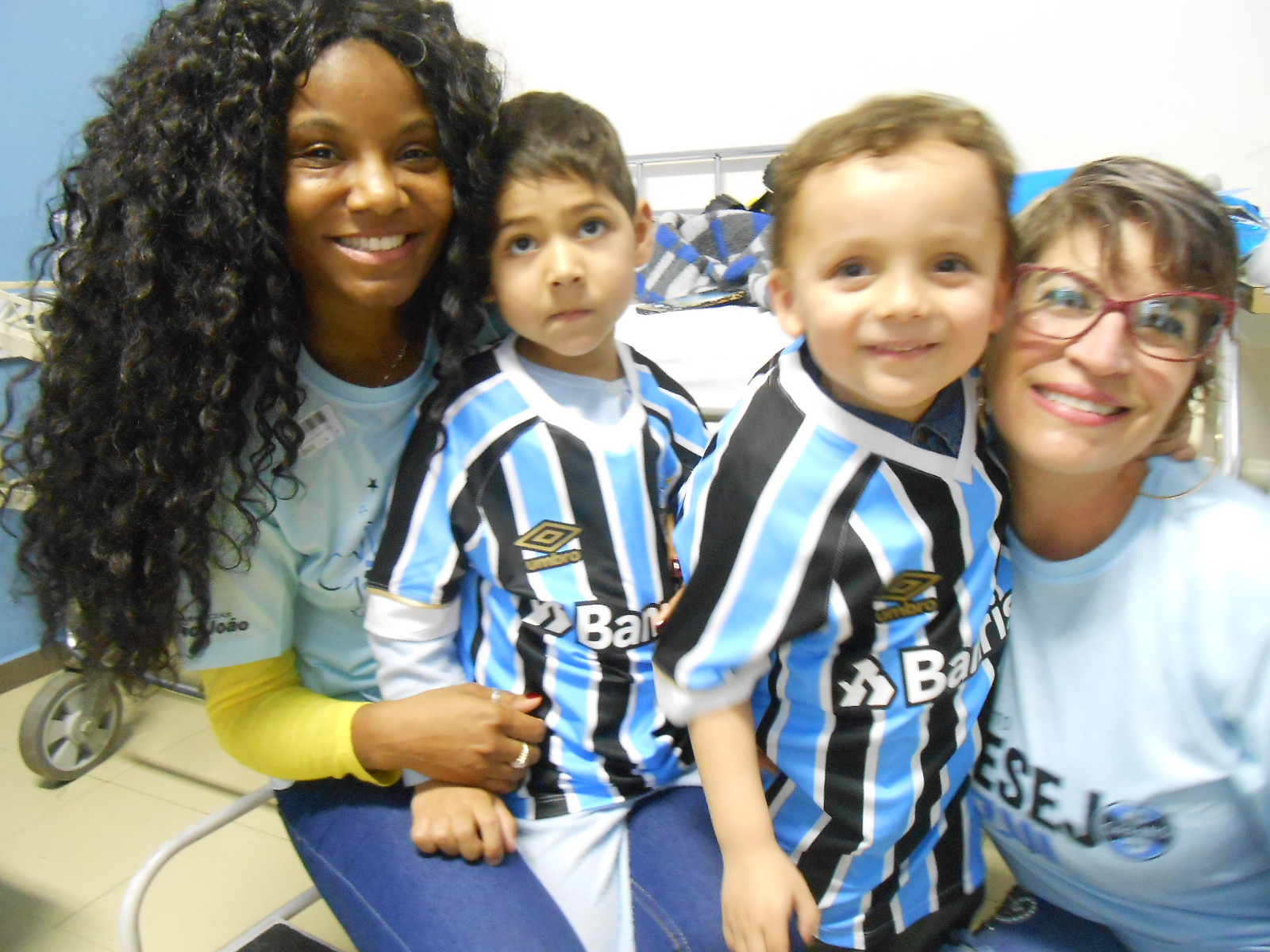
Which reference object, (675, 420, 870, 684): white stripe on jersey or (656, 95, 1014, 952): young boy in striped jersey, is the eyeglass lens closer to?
(656, 95, 1014, 952): young boy in striped jersey

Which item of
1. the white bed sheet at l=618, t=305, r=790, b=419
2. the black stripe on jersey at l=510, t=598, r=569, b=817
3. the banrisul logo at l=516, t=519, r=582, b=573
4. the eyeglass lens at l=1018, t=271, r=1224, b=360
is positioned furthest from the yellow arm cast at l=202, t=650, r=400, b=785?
the white bed sheet at l=618, t=305, r=790, b=419

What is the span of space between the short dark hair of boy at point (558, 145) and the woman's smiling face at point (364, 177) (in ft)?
0.28

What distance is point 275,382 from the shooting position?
91 cm

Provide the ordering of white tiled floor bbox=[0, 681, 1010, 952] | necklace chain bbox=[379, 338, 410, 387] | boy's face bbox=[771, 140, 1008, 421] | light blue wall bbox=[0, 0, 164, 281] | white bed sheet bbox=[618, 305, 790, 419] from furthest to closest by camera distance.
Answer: light blue wall bbox=[0, 0, 164, 281], white bed sheet bbox=[618, 305, 790, 419], white tiled floor bbox=[0, 681, 1010, 952], necklace chain bbox=[379, 338, 410, 387], boy's face bbox=[771, 140, 1008, 421]

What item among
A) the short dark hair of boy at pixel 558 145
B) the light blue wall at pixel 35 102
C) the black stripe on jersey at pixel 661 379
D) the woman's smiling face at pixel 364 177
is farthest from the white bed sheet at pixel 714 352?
the light blue wall at pixel 35 102

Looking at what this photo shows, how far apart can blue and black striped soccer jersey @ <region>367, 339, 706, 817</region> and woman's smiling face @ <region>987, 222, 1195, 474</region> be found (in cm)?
40

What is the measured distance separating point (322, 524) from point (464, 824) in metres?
0.38

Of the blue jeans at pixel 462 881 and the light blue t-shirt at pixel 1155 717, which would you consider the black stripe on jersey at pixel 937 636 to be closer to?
the light blue t-shirt at pixel 1155 717

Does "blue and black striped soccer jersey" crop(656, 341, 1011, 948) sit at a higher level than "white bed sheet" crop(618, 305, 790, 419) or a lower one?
lower

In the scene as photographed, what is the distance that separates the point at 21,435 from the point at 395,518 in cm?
44

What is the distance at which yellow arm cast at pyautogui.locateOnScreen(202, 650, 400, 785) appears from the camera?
0.98 m

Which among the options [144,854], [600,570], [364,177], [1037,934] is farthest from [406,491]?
[144,854]

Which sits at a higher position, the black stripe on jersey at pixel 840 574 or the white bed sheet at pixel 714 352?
the white bed sheet at pixel 714 352

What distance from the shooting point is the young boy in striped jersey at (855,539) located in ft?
2.31
